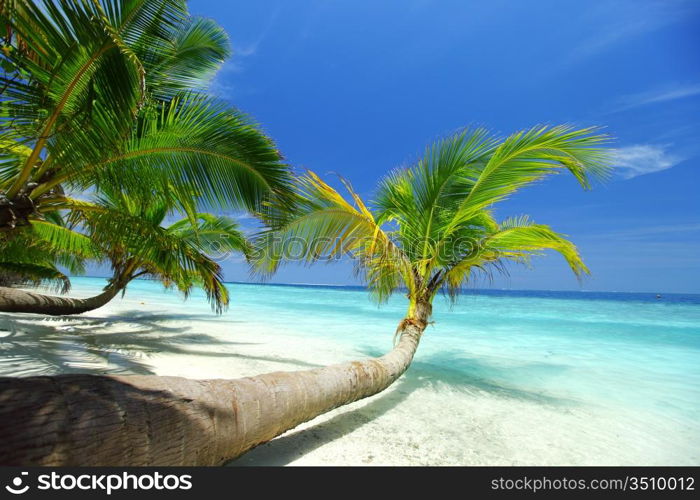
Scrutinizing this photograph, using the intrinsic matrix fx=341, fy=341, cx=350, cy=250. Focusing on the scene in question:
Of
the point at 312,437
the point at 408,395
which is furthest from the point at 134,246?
the point at 408,395

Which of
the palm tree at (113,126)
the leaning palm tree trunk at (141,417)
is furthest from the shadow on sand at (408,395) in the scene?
the palm tree at (113,126)

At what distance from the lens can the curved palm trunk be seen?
6.14 m

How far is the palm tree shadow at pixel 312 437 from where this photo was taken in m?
2.19

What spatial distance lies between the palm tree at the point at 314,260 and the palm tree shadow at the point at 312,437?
234mm

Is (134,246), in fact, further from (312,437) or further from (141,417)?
(141,417)

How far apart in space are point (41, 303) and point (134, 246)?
4.30 m

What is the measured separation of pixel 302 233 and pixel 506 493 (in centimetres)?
327

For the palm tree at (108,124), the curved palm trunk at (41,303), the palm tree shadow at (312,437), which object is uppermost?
the palm tree at (108,124)

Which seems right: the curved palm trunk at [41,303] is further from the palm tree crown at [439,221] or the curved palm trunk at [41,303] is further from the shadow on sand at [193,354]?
the palm tree crown at [439,221]

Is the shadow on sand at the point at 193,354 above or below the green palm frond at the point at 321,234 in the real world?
below

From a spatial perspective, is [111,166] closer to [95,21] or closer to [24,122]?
[24,122]

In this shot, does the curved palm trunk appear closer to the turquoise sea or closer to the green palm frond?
the turquoise sea

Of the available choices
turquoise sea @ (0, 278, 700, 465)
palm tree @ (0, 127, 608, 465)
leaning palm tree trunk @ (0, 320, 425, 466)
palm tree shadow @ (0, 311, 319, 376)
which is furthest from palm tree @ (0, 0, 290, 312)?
turquoise sea @ (0, 278, 700, 465)

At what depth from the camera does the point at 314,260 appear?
185 inches
